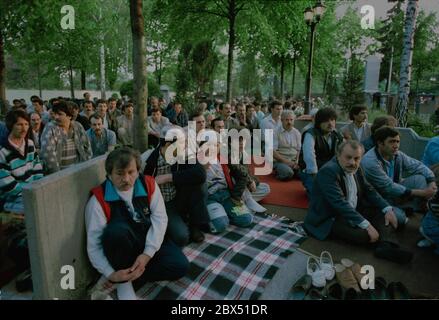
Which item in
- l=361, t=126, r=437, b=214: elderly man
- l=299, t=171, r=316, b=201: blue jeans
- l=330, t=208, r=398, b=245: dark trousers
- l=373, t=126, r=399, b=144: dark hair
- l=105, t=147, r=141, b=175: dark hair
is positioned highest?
l=373, t=126, r=399, b=144: dark hair

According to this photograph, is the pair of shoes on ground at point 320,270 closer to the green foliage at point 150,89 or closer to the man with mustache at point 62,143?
the man with mustache at point 62,143

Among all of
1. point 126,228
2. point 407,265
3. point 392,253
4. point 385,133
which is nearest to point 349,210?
point 392,253

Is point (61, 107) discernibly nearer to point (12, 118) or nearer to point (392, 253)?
point (12, 118)

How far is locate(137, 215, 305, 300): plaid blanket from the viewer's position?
3068 mm

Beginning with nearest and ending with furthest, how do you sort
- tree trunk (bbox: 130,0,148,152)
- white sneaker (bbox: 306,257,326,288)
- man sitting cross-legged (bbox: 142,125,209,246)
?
white sneaker (bbox: 306,257,326,288)
man sitting cross-legged (bbox: 142,125,209,246)
tree trunk (bbox: 130,0,148,152)

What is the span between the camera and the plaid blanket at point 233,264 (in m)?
3.07

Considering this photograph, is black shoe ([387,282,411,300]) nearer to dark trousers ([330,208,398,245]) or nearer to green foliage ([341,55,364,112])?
dark trousers ([330,208,398,245])

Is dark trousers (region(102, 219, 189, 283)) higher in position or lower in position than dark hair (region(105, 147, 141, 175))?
lower

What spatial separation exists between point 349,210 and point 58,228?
3037 millimetres

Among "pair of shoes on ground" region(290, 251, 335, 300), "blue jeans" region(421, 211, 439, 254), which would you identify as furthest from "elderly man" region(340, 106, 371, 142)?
"pair of shoes on ground" region(290, 251, 335, 300)

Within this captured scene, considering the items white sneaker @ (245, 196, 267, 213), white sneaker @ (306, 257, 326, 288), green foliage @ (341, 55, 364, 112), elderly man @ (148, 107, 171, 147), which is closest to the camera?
white sneaker @ (306, 257, 326, 288)

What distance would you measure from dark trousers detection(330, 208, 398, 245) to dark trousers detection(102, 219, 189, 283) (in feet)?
6.43

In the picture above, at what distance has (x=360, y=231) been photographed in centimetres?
382

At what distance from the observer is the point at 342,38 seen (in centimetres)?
2705
